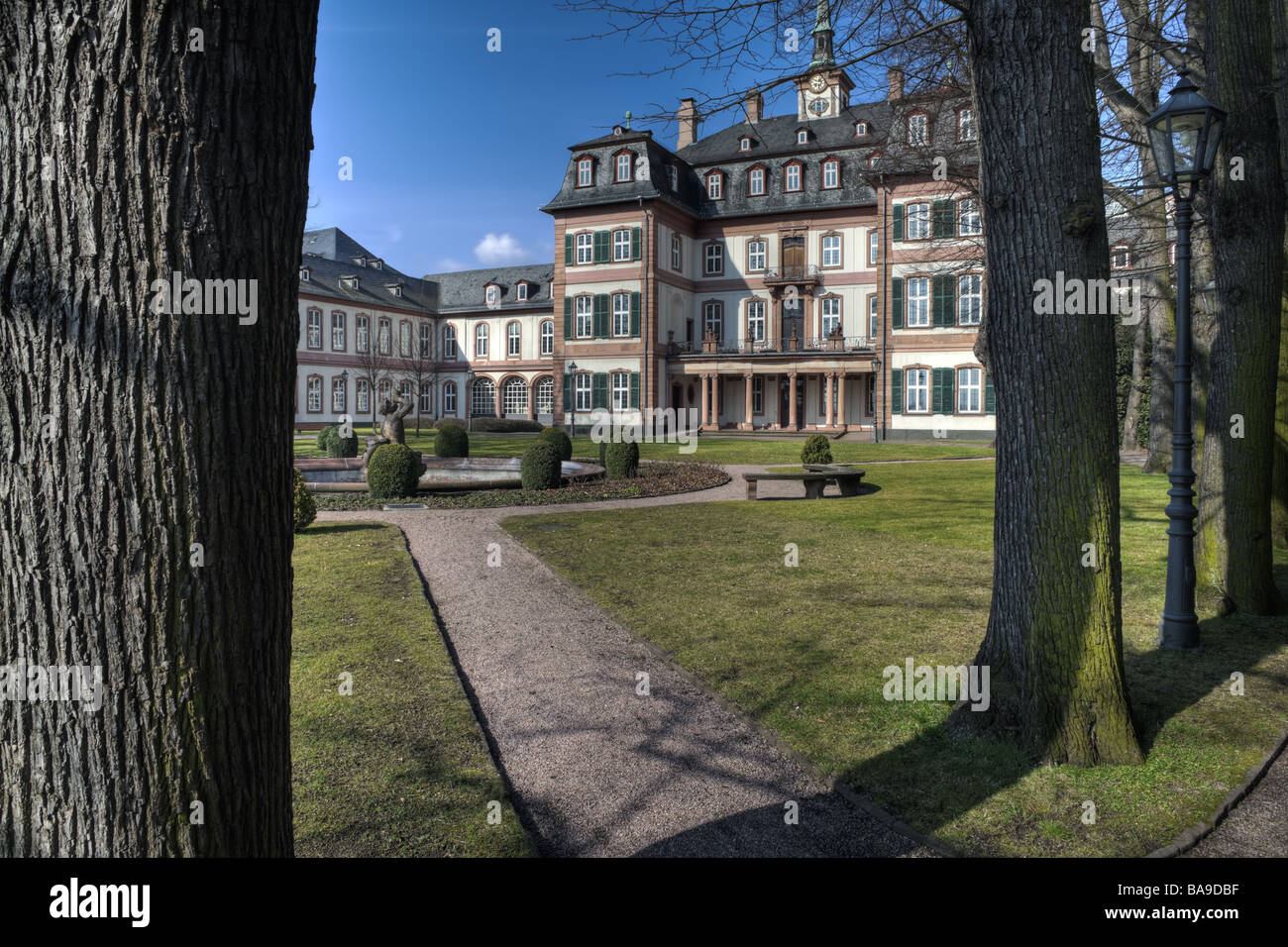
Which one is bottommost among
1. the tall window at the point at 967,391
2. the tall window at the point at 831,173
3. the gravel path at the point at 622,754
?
the gravel path at the point at 622,754

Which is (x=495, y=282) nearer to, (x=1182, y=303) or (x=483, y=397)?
(x=483, y=397)

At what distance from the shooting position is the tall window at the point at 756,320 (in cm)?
4131

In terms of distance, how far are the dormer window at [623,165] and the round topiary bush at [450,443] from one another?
22143 millimetres

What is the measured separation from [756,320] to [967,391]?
1102cm

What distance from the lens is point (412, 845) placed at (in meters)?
3.27

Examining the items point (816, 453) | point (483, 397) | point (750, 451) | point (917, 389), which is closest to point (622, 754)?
point (816, 453)

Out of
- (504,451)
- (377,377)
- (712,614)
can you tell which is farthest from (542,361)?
(712,614)

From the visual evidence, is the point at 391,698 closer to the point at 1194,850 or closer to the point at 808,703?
the point at 808,703

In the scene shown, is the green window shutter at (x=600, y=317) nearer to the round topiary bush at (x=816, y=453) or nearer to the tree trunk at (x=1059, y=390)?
the round topiary bush at (x=816, y=453)

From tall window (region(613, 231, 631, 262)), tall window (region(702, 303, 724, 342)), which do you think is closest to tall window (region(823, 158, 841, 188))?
tall window (region(702, 303, 724, 342))

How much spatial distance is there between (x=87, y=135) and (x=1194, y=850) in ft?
13.8

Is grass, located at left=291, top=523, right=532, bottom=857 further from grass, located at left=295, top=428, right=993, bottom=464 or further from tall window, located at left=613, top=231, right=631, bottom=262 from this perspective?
tall window, located at left=613, top=231, right=631, bottom=262

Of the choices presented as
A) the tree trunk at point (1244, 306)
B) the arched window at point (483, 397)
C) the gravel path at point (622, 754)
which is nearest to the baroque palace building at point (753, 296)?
Answer: the arched window at point (483, 397)

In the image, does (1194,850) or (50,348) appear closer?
(50,348)
